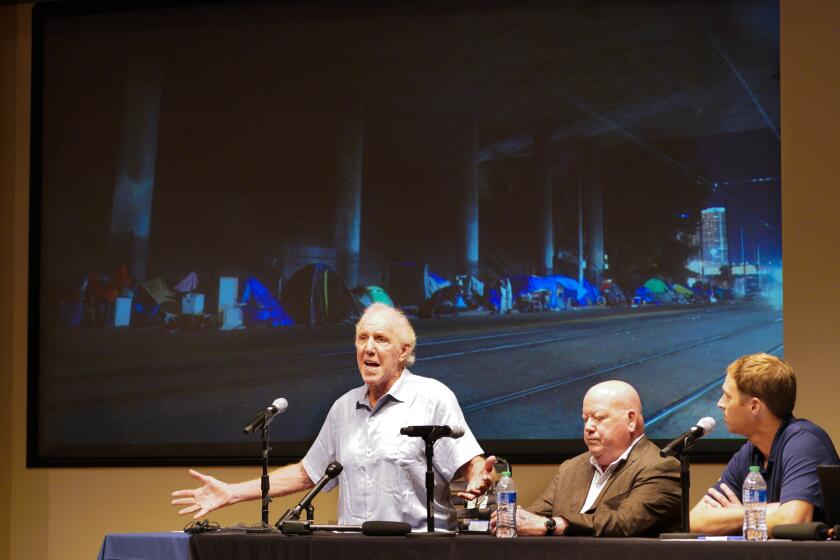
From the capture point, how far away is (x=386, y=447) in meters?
3.97

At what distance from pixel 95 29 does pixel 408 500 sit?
124 inches

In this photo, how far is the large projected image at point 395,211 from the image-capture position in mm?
5027

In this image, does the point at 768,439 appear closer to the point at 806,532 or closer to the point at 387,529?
the point at 806,532

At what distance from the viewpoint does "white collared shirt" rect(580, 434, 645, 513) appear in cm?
375

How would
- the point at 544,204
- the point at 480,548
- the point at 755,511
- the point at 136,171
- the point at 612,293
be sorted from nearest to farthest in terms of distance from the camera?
1. the point at 755,511
2. the point at 480,548
3. the point at 612,293
4. the point at 544,204
5. the point at 136,171

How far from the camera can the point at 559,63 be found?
5.25 meters

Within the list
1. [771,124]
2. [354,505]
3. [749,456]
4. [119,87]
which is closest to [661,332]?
[771,124]

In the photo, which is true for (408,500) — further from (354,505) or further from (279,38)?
(279,38)

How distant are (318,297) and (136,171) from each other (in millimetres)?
1127

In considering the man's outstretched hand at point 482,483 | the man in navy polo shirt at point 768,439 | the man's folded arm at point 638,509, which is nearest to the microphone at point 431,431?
the man's outstretched hand at point 482,483

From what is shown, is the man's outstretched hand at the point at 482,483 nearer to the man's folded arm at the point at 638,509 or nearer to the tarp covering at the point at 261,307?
the man's folded arm at the point at 638,509

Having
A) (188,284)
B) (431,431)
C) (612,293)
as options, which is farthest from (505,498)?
(188,284)

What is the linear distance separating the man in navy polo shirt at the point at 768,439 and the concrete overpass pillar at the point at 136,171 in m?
3.06

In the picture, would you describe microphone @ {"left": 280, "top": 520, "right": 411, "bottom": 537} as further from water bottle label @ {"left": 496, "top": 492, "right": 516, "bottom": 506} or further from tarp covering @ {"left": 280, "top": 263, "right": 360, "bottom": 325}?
tarp covering @ {"left": 280, "top": 263, "right": 360, "bottom": 325}
